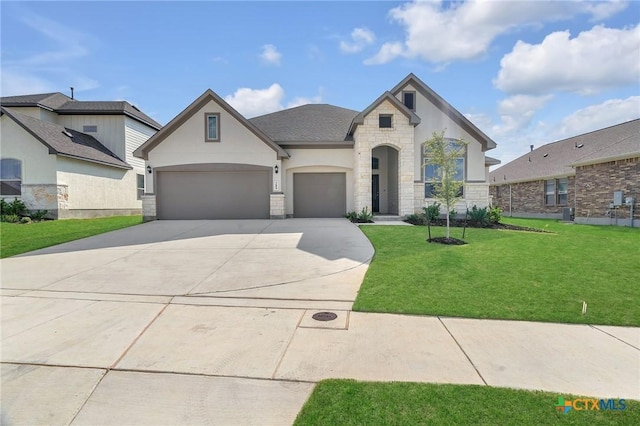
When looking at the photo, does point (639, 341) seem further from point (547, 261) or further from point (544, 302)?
point (547, 261)

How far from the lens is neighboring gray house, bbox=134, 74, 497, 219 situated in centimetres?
1591

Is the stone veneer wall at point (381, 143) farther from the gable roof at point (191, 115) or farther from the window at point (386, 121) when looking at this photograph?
the gable roof at point (191, 115)

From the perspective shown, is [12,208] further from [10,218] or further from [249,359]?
[249,359]

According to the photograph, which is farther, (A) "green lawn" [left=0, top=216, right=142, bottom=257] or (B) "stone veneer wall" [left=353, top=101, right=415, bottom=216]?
(B) "stone veneer wall" [left=353, top=101, right=415, bottom=216]

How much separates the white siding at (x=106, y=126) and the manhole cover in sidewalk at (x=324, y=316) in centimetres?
2315

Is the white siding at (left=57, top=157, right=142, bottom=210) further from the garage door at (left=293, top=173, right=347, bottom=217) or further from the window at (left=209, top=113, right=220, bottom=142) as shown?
the garage door at (left=293, top=173, right=347, bottom=217)

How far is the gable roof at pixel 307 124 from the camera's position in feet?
56.9

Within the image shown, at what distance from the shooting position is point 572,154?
21438 millimetres

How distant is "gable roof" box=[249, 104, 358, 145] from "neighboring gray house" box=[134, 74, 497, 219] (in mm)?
150

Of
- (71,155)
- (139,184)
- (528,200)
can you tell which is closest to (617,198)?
(528,200)

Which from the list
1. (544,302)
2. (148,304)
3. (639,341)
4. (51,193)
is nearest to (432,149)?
(544,302)

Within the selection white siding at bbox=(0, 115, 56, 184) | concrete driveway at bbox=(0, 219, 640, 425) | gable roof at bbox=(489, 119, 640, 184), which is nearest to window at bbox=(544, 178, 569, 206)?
gable roof at bbox=(489, 119, 640, 184)

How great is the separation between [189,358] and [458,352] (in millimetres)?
2990

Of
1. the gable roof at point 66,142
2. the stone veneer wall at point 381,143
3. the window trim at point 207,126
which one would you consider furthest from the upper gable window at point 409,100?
the gable roof at point 66,142
